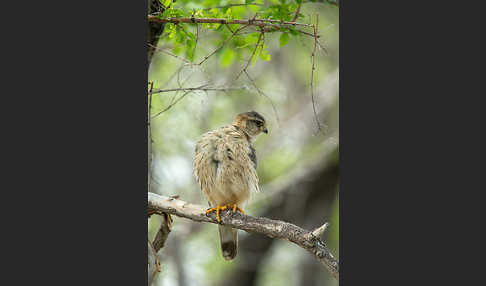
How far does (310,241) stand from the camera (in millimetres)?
3742

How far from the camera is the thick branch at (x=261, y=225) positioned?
147 inches

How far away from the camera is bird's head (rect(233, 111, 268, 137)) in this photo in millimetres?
5215

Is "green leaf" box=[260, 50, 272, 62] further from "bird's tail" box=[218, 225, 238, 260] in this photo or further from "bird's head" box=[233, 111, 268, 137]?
"bird's tail" box=[218, 225, 238, 260]

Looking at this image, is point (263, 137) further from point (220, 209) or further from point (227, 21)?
point (227, 21)

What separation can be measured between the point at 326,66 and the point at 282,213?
2.03m

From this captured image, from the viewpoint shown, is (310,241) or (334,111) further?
(334,111)

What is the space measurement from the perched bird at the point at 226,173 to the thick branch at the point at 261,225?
9.2 inches

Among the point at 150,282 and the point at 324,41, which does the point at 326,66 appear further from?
the point at 150,282

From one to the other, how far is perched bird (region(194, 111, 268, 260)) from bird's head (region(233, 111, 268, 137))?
9.8 inches

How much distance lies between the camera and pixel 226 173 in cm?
484

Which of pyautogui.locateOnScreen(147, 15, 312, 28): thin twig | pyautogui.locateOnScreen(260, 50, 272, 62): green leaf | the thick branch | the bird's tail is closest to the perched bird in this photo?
the bird's tail

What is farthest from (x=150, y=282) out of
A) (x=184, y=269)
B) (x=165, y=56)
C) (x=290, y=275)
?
(x=165, y=56)

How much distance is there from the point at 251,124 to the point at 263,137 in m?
1.09

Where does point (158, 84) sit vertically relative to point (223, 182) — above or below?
above
